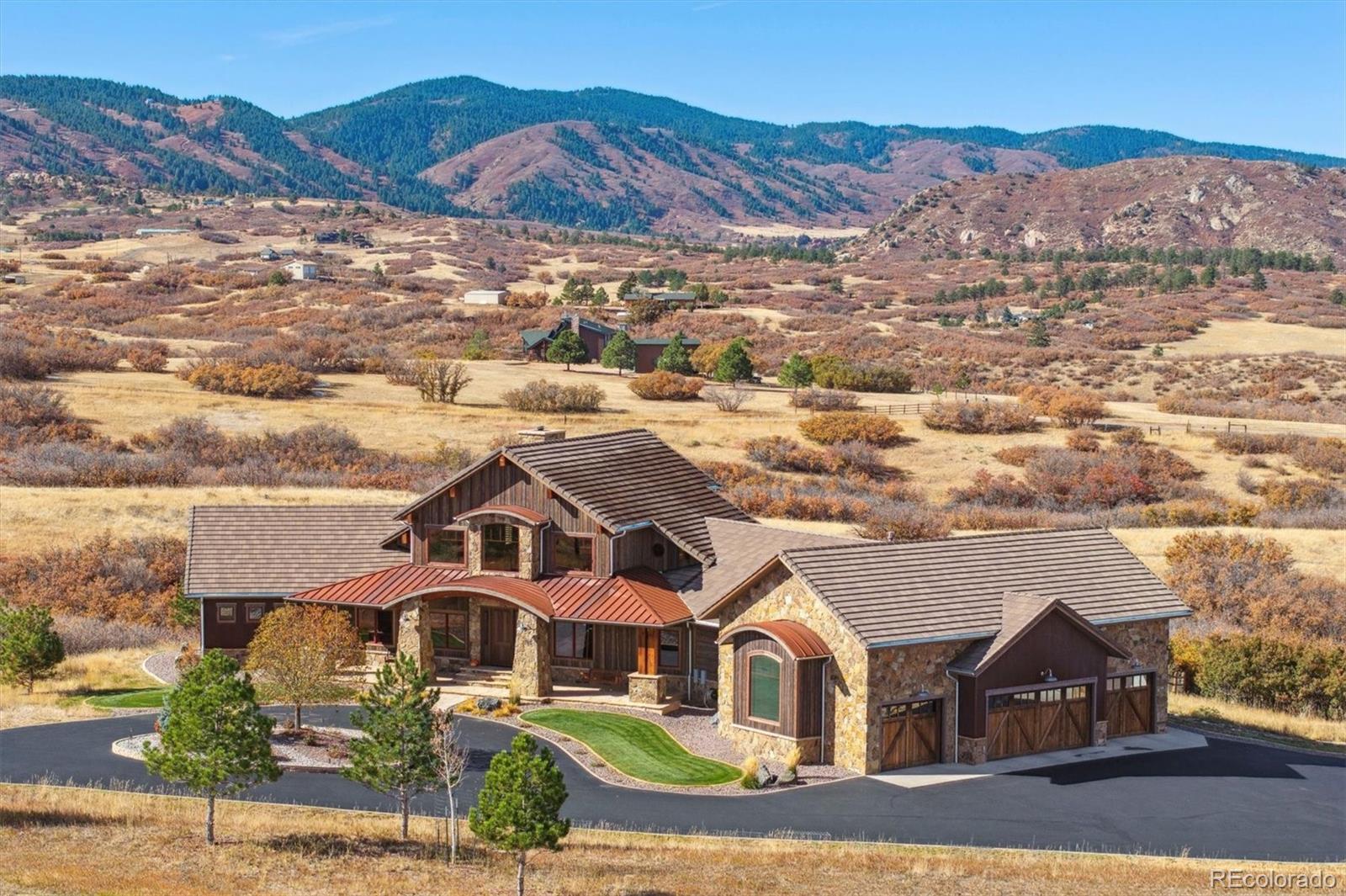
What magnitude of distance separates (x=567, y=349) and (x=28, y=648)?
5694 centimetres

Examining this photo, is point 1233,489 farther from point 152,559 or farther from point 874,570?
point 152,559

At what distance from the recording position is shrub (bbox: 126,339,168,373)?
82.4 metres

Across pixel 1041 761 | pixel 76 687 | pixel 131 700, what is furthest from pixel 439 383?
pixel 1041 761

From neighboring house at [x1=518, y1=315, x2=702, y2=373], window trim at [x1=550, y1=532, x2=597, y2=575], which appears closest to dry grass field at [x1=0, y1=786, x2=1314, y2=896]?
window trim at [x1=550, y1=532, x2=597, y2=575]

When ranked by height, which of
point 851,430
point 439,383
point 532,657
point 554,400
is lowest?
point 532,657

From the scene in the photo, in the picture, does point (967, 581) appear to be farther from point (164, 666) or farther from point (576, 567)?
point (164, 666)

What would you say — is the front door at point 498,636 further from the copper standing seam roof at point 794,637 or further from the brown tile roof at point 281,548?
the copper standing seam roof at point 794,637

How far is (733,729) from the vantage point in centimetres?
3002

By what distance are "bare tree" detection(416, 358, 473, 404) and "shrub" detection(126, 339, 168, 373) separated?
50.9ft

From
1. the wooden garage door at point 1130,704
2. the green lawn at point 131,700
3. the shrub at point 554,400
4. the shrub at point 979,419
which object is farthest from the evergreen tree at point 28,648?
the shrub at point 979,419

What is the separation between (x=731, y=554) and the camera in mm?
34844

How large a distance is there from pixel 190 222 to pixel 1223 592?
162966 mm

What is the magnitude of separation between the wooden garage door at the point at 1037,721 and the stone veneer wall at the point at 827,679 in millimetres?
2807

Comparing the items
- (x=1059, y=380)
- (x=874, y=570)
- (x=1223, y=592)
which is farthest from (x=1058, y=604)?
(x=1059, y=380)
